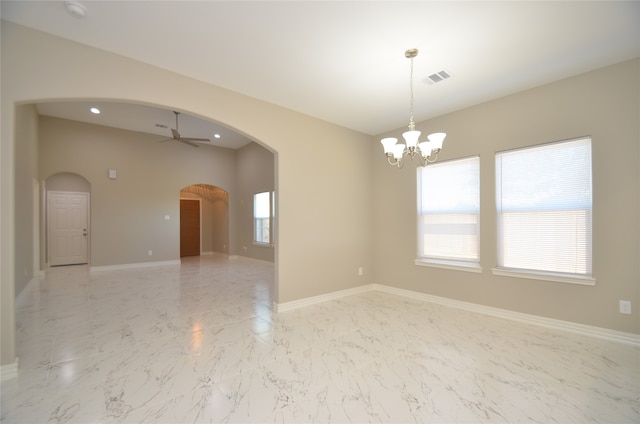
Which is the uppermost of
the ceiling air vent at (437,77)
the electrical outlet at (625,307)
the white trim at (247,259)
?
the ceiling air vent at (437,77)

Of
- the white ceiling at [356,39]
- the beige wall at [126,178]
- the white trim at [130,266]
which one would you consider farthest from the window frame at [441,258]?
the white trim at [130,266]

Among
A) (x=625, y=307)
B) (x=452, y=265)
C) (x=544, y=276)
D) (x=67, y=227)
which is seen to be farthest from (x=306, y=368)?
(x=67, y=227)

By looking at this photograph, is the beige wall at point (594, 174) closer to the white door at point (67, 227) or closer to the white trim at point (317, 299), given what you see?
the white trim at point (317, 299)

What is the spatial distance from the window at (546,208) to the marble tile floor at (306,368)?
2.75 feet

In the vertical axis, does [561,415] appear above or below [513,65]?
below

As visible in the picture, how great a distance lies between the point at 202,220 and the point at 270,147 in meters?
7.60

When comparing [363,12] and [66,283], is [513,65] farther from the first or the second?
[66,283]

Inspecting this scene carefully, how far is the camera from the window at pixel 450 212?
3971 millimetres

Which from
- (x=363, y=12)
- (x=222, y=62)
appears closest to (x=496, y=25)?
(x=363, y=12)

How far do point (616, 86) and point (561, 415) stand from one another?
330 cm

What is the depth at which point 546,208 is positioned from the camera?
3332 millimetres

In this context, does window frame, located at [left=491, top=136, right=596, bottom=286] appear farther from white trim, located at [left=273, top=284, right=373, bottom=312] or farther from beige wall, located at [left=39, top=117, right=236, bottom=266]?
beige wall, located at [left=39, top=117, right=236, bottom=266]

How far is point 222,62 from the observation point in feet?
9.56

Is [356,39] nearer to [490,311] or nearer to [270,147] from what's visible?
[270,147]
